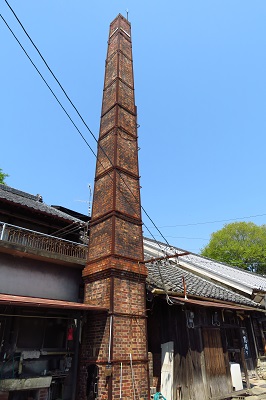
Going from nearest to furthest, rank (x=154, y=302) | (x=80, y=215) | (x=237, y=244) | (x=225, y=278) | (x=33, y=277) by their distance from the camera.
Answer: (x=33, y=277), (x=154, y=302), (x=225, y=278), (x=80, y=215), (x=237, y=244)

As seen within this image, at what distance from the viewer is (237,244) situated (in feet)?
114

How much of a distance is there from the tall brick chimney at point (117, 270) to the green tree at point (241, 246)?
2787 centimetres

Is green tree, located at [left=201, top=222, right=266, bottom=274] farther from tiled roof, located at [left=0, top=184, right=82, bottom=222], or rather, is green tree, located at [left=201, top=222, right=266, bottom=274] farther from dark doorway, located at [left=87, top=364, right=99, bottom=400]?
dark doorway, located at [left=87, top=364, right=99, bottom=400]

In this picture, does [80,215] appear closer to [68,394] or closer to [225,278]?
[225,278]

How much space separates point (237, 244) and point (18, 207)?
3057 cm

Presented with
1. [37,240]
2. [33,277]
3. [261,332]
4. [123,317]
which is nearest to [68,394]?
[123,317]

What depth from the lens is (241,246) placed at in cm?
3438

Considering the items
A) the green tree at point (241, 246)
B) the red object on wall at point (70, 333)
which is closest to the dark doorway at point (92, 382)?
the red object on wall at point (70, 333)

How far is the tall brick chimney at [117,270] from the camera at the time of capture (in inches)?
270

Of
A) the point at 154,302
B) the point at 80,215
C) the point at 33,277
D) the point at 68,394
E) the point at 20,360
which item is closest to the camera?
the point at 20,360

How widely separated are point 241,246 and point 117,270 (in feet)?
100

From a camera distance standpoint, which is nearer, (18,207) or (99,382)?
(99,382)

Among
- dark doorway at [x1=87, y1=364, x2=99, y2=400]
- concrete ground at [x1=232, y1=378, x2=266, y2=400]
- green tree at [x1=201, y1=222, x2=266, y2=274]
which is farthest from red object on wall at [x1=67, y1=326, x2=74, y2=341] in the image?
green tree at [x1=201, y1=222, x2=266, y2=274]

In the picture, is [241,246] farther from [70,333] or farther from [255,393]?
[70,333]
